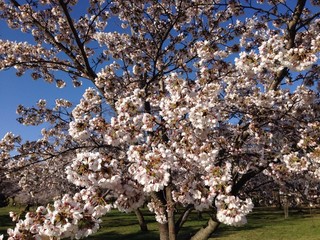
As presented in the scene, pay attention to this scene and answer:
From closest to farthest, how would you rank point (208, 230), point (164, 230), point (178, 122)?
point (178, 122) < point (208, 230) < point (164, 230)

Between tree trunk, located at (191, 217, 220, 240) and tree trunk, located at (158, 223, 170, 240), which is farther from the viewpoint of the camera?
tree trunk, located at (158, 223, 170, 240)

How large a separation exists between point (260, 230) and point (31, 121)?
67.6 ft

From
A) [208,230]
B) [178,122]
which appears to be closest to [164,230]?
[208,230]

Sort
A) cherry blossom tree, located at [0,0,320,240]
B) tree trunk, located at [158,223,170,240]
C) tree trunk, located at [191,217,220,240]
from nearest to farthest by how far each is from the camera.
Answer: cherry blossom tree, located at [0,0,320,240] < tree trunk, located at [191,217,220,240] < tree trunk, located at [158,223,170,240]

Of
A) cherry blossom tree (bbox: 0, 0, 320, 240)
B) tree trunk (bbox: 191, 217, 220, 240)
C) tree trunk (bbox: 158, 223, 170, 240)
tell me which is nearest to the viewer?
cherry blossom tree (bbox: 0, 0, 320, 240)

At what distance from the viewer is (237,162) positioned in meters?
7.50

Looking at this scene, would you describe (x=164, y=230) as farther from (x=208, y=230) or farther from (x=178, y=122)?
(x=178, y=122)

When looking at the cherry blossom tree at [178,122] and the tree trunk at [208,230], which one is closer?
the cherry blossom tree at [178,122]

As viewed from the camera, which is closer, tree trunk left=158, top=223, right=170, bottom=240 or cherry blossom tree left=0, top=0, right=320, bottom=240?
cherry blossom tree left=0, top=0, right=320, bottom=240

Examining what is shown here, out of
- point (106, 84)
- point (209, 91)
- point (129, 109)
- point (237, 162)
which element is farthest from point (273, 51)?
point (106, 84)

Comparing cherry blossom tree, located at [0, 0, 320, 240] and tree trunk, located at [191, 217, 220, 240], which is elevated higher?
cherry blossom tree, located at [0, 0, 320, 240]

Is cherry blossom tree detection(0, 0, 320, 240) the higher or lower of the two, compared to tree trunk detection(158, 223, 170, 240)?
higher

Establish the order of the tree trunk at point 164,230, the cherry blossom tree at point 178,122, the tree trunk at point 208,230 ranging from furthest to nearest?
the tree trunk at point 164,230
the tree trunk at point 208,230
the cherry blossom tree at point 178,122

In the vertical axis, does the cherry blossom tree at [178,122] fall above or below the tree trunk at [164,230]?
above
